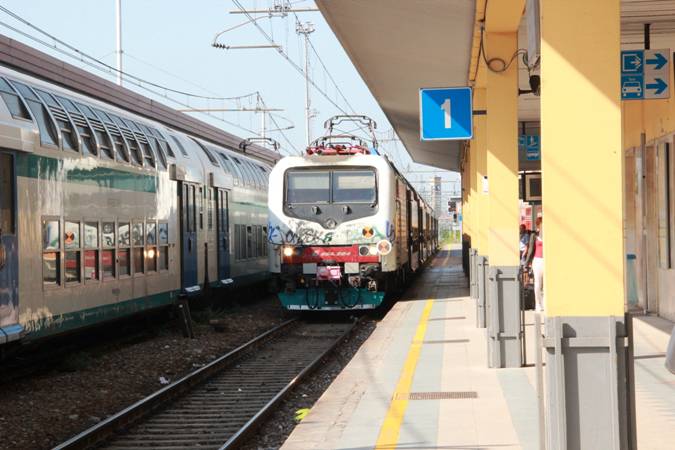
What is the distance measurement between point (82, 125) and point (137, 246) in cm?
246

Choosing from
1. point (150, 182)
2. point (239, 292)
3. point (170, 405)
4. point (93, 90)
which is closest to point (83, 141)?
point (150, 182)

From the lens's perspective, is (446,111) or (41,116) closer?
(41,116)

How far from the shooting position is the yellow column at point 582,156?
5.28 metres

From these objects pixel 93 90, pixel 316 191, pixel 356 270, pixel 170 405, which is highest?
pixel 93 90

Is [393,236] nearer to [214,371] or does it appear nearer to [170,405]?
[214,371]

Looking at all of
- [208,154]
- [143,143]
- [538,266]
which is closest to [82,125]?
[143,143]

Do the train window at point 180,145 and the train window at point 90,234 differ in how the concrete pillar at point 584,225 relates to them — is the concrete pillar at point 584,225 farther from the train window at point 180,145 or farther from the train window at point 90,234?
the train window at point 180,145

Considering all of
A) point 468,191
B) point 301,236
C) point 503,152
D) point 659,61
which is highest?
point 659,61

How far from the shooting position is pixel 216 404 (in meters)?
10.2

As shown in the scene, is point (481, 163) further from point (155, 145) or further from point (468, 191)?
point (468, 191)

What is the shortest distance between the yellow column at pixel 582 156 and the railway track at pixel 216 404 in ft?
11.4

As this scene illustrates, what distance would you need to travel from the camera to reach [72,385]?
10.7 metres

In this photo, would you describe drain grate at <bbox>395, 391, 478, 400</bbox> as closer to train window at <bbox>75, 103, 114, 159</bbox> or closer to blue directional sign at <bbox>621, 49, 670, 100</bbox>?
blue directional sign at <bbox>621, 49, 670, 100</bbox>

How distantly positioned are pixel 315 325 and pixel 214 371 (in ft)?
19.5
